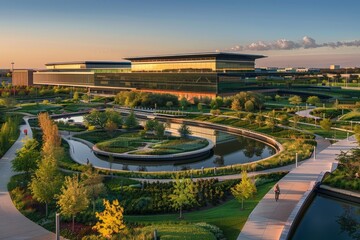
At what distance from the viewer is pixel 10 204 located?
20.9 metres

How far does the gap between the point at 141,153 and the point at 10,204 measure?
599 inches

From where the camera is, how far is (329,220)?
19.5 m

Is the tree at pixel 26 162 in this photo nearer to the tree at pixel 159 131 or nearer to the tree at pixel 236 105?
the tree at pixel 159 131

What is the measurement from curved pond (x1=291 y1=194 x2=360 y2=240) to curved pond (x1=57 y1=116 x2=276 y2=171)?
12.3 meters

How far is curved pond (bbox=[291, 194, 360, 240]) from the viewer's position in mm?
17906

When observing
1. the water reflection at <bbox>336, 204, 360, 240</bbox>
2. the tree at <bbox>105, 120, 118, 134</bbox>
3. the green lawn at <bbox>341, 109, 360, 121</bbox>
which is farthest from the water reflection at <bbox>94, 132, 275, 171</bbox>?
the green lawn at <bbox>341, 109, 360, 121</bbox>

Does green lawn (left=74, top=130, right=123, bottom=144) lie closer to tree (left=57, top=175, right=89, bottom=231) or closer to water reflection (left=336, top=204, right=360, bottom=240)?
tree (left=57, top=175, right=89, bottom=231)

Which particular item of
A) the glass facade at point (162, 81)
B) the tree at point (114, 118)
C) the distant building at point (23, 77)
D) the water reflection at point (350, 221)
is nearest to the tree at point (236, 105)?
the tree at point (114, 118)

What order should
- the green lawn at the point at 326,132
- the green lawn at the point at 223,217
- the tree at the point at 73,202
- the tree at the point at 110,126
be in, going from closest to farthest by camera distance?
the green lawn at the point at 223,217 → the tree at the point at 73,202 → the green lawn at the point at 326,132 → the tree at the point at 110,126

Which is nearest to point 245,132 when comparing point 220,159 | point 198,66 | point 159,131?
point 159,131

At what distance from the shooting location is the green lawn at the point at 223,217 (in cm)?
1697

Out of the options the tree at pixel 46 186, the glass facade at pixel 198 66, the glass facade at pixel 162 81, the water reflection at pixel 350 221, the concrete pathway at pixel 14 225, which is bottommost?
the water reflection at pixel 350 221

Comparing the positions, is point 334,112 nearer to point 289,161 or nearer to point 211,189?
point 289,161

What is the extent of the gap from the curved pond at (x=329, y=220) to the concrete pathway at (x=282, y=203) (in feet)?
3.18
